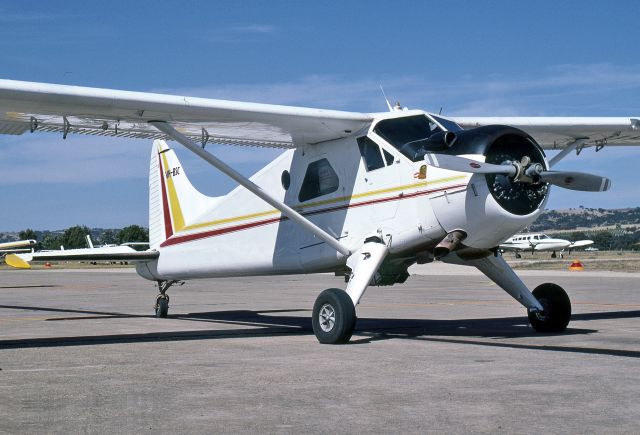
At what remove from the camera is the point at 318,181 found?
1305 cm

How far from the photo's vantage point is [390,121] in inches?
475

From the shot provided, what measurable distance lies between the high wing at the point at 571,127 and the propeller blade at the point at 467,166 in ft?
10.4

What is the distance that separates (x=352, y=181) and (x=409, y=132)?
1166mm

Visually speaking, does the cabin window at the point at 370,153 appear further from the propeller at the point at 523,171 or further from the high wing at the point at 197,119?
the propeller at the point at 523,171

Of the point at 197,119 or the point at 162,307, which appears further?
the point at 162,307

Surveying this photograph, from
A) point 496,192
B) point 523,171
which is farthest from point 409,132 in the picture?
point 523,171

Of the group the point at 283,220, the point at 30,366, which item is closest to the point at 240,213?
the point at 283,220

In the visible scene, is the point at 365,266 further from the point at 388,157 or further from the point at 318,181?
the point at 318,181

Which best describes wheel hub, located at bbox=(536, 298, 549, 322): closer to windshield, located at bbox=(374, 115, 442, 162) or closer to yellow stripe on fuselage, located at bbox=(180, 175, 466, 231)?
yellow stripe on fuselage, located at bbox=(180, 175, 466, 231)

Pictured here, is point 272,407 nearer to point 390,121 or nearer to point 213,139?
point 390,121

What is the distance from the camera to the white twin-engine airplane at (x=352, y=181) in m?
10.6

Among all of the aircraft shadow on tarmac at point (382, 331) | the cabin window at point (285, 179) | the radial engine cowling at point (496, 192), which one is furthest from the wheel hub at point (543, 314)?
the cabin window at point (285, 179)

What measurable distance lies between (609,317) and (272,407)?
10812 mm

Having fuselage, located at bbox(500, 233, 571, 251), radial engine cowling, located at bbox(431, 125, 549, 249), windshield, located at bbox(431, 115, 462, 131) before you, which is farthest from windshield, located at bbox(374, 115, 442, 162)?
fuselage, located at bbox(500, 233, 571, 251)
